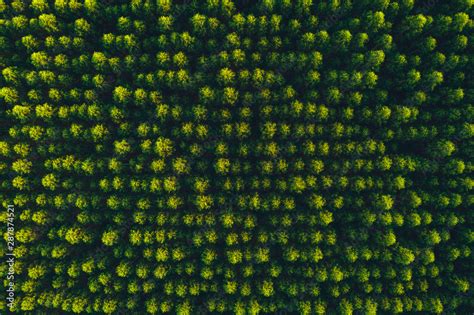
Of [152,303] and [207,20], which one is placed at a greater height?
[207,20]

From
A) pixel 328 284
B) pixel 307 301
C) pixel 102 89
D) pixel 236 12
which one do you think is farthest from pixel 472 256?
pixel 102 89

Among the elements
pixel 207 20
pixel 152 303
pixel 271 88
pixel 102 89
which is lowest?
pixel 152 303

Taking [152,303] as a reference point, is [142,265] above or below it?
above

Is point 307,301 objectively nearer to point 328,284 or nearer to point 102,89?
point 328,284

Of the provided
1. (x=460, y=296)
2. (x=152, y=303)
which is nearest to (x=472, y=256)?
(x=460, y=296)

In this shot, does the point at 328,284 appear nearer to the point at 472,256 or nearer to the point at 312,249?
the point at 312,249

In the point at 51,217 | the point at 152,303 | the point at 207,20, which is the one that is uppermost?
the point at 207,20
